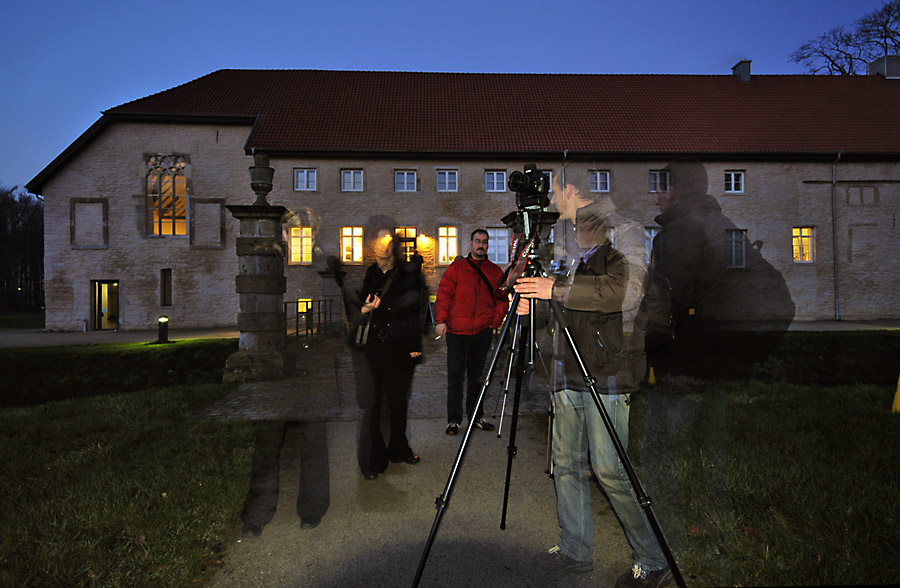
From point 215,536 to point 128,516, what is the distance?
0.67m

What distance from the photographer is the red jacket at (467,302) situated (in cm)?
602

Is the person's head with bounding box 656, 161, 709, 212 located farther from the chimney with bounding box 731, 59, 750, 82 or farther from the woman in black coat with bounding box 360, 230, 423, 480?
the chimney with bounding box 731, 59, 750, 82

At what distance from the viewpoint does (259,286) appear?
9867 millimetres

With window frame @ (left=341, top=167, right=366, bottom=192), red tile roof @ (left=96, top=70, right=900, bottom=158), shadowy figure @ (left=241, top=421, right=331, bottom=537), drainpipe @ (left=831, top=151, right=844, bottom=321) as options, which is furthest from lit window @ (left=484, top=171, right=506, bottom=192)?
shadowy figure @ (left=241, top=421, right=331, bottom=537)

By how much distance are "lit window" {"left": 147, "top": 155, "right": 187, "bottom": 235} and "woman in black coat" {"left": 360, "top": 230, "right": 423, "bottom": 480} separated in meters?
24.0

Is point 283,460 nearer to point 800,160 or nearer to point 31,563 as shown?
point 31,563

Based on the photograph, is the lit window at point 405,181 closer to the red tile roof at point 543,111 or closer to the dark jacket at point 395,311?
the red tile roof at point 543,111

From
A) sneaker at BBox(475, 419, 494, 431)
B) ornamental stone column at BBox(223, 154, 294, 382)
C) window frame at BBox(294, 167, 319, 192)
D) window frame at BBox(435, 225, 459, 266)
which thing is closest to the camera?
sneaker at BBox(475, 419, 494, 431)

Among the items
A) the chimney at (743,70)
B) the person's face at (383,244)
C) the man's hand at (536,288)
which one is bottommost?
the man's hand at (536,288)

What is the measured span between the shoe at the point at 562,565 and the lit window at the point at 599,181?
80.0 ft

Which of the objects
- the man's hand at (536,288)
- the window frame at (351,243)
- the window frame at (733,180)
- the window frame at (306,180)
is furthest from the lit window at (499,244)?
the man's hand at (536,288)

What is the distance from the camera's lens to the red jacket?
6023 millimetres

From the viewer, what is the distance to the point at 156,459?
4992mm

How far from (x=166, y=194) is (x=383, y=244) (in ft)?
80.5
